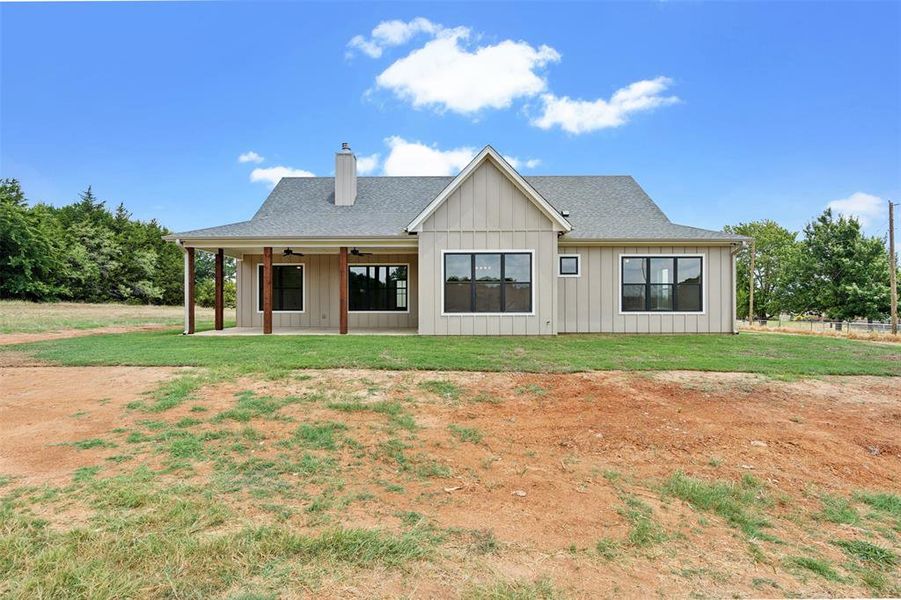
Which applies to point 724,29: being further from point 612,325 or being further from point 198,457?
point 198,457

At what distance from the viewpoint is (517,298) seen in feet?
40.2

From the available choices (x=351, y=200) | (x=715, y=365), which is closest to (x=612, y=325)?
(x=715, y=365)

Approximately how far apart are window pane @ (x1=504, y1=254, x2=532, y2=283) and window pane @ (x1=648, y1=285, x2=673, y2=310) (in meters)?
4.08

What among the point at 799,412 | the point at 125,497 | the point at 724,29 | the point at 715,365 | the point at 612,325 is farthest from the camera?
the point at 724,29

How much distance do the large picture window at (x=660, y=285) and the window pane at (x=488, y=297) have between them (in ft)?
13.4

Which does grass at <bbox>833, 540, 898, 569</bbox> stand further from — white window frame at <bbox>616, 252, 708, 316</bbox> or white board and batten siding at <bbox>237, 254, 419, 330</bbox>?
white board and batten siding at <bbox>237, 254, 419, 330</bbox>

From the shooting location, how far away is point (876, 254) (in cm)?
3209

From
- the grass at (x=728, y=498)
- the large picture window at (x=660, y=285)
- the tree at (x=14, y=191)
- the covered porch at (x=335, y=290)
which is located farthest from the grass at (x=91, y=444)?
the tree at (x=14, y=191)

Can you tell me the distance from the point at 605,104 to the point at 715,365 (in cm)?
2292

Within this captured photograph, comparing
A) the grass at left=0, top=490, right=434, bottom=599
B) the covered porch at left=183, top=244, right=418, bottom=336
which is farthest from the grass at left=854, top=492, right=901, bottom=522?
the covered porch at left=183, top=244, right=418, bottom=336

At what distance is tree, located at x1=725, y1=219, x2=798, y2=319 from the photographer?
4234 cm

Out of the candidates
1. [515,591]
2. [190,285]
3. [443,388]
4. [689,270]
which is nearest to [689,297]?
[689,270]

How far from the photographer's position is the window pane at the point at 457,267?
40.1 ft

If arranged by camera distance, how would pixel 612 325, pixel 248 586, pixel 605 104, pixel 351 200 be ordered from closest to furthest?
1. pixel 248 586
2. pixel 612 325
3. pixel 351 200
4. pixel 605 104
